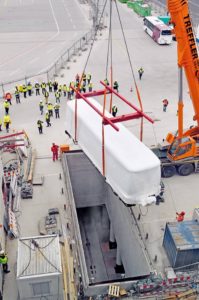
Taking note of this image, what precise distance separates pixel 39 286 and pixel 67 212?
5027 millimetres

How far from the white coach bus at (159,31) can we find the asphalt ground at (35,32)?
826cm

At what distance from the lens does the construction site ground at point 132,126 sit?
15977mm

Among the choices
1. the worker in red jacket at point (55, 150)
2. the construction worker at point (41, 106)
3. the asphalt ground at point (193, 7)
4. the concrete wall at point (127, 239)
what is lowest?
the concrete wall at point (127, 239)

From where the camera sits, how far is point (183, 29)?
16.0 metres

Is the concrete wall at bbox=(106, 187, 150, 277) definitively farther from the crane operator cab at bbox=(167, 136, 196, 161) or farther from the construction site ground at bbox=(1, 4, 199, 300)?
the crane operator cab at bbox=(167, 136, 196, 161)

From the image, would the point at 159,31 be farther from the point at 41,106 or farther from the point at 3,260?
the point at 3,260

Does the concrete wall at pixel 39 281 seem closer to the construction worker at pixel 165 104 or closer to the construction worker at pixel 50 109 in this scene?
the construction worker at pixel 50 109

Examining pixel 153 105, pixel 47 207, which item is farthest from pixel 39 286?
pixel 153 105

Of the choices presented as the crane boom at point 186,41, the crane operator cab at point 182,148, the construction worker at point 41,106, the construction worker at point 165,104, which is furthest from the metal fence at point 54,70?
the crane boom at point 186,41

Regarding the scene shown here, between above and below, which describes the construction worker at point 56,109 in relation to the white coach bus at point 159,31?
below

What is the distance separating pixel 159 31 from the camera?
4094 cm

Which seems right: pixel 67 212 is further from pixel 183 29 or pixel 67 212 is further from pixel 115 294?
pixel 183 29

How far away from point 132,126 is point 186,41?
28.4 ft

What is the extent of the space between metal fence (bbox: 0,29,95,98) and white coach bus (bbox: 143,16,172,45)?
7.77 m
